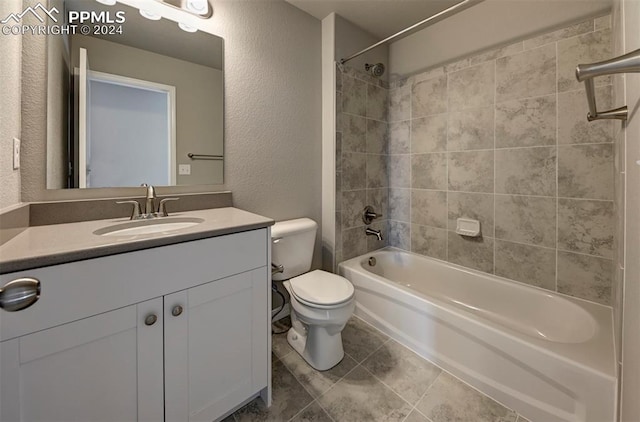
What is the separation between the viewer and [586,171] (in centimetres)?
151

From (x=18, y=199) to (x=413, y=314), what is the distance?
77.4 inches

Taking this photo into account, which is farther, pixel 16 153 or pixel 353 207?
pixel 353 207

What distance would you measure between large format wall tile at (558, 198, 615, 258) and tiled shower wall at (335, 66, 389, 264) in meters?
1.23

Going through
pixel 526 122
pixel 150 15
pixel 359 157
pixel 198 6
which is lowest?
pixel 359 157

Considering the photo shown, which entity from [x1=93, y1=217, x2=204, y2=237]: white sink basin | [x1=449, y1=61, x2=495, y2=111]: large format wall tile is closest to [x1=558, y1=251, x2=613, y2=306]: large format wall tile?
[x1=449, y1=61, x2=495, y2=111]: large format wall tile

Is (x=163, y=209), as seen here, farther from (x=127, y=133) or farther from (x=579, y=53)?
(x=579, y=53)

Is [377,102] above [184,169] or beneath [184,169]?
above

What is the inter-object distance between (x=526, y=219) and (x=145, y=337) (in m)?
2.12

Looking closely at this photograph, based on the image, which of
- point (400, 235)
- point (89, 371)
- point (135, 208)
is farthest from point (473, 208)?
point (89, 371)

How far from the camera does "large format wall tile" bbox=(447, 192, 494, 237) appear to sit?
6.23 ft

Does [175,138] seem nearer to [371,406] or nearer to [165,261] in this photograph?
[165,261]

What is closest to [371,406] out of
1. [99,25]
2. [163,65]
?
[163,65]

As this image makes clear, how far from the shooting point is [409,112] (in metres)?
2.29

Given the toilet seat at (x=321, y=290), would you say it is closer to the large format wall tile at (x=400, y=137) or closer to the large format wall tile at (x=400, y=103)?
the large format wall tile at (x=400, y=137)
